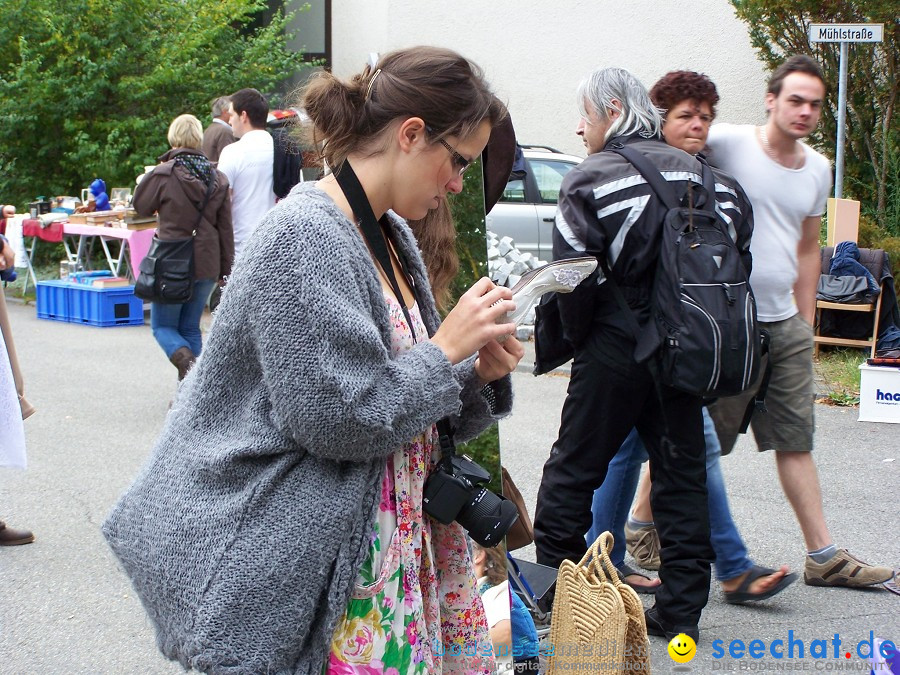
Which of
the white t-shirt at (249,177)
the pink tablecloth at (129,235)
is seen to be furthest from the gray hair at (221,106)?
the white t-shirt at (249,177)

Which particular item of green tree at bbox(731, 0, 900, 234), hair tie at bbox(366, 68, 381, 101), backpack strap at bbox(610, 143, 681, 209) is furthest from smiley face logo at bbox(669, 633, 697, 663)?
green tree at bbox(731, 0, 900, 234)

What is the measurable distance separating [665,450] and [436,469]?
69.3 inches

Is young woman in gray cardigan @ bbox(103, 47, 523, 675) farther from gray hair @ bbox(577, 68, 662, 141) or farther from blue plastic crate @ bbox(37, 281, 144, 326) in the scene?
blue plastic crate @ bbox(37, 281, 144, 326)

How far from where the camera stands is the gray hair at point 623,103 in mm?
3545

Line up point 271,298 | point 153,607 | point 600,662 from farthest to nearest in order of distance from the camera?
point 600,662 < point 153,607 < point 271,298

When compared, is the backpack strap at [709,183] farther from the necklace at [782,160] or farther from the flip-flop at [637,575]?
the flip-flop at [637,575]

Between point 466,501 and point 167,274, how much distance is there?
511cm

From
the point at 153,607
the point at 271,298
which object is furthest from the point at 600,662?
the point at 271,298

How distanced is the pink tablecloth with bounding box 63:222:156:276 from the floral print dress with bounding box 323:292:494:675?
8.53 meters

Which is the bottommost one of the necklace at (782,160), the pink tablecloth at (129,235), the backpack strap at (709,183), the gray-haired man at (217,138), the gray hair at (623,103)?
the pink tablecloth at (129,235)

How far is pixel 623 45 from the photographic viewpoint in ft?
48.4

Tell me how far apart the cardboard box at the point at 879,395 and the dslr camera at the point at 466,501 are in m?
5.42

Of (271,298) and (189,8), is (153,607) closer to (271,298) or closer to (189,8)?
(271,298)

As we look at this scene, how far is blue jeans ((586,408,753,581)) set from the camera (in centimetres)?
388
